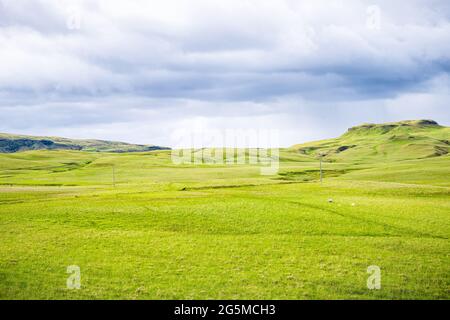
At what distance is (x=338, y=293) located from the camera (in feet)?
75.5

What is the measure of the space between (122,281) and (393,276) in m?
19.6

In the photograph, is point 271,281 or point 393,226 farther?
point 393,226

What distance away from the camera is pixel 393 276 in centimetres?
2558

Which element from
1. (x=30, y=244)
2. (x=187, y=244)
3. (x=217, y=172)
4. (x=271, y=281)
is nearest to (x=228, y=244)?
(x=187, y=244)

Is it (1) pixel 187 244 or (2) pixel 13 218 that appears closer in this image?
(1) pixel 187 244

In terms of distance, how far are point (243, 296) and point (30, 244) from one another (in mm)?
22880
